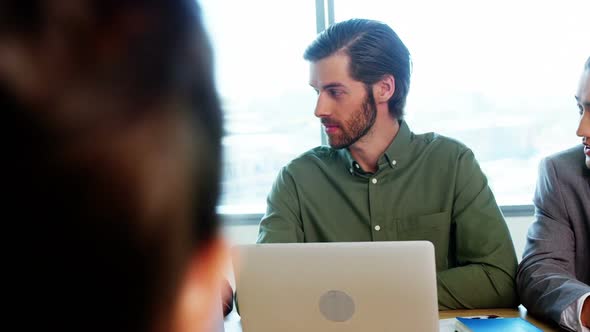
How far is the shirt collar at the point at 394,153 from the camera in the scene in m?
2.36

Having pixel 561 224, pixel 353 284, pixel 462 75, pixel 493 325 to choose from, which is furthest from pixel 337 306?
pixel 462 75

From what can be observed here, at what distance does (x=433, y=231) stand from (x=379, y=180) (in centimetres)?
27

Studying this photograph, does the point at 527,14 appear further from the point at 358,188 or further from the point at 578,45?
the point at 358,188

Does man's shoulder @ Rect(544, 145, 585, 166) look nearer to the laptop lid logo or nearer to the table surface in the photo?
the table surface

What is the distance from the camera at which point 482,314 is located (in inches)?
71.2

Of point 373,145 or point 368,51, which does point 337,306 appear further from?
point 368,51

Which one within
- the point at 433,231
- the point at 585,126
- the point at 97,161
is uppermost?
the point at 97,161

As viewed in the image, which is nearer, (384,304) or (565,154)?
(384,304)

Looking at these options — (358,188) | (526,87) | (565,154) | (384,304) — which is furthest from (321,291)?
(526,87)

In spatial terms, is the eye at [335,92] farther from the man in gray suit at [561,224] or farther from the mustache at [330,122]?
the man in gray suit at [561,224]

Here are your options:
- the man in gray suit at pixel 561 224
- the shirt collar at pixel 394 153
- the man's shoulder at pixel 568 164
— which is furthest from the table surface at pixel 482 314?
the shirt collar at pixel 394 153

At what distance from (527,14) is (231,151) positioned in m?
4.06

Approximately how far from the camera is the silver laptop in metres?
1.33

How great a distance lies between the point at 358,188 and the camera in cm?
236
